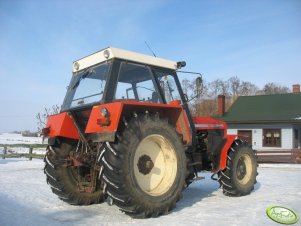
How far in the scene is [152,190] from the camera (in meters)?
5.31

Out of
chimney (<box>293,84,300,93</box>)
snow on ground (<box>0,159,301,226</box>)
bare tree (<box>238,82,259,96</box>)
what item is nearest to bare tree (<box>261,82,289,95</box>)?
bare tree (<box>238,82,259,96</box>)

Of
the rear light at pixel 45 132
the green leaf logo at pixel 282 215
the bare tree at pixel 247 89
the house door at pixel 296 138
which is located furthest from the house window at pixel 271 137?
the bare tree at pixel 247 89

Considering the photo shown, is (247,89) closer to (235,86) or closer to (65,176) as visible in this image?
(235,86)

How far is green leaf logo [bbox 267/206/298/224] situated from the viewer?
4785 millimetres

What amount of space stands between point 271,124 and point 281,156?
3722 mm

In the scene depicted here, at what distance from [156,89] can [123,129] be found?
4.73 ft

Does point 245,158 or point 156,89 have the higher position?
point 156,89

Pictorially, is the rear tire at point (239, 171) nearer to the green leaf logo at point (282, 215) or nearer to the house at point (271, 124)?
the green leaf logo at point (282, 215)

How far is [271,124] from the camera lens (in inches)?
955

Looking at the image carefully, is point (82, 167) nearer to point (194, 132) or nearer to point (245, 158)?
point (194, 132)

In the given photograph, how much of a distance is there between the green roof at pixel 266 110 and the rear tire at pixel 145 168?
19604 mm

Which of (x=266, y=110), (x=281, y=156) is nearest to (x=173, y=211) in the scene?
(x=281, y=156)

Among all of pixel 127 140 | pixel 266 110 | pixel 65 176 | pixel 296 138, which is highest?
pixel 266 110

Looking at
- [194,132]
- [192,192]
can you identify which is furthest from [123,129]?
[192,192]
